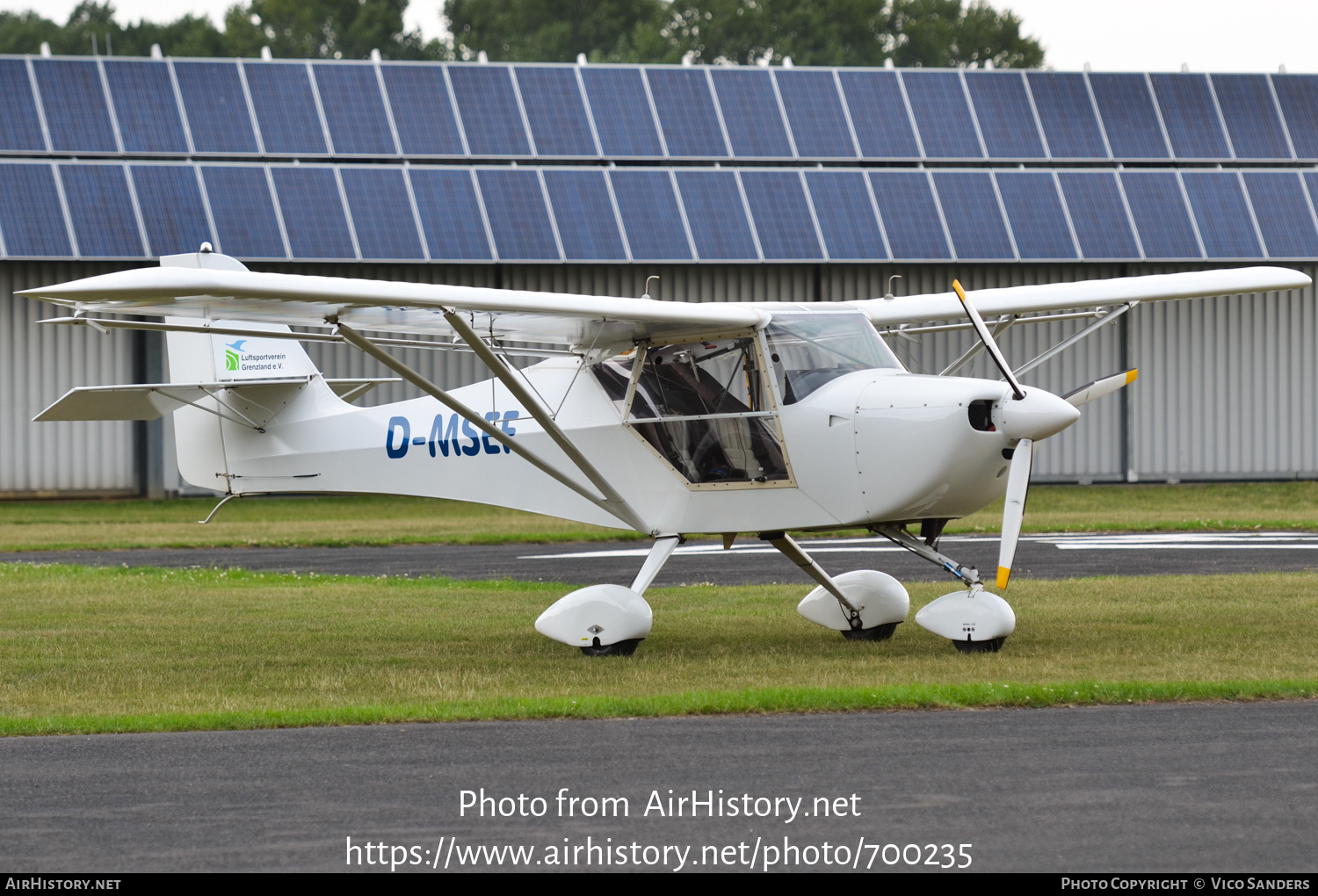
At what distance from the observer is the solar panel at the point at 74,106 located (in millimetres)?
28797

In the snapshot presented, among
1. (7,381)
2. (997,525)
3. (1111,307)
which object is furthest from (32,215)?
(1111,307)

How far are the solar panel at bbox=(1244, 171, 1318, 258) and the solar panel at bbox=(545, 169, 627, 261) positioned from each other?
12657mm

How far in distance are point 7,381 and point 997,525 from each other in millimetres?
18000

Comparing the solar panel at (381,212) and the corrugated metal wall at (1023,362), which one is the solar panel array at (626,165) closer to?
the solar panel at (381,212)

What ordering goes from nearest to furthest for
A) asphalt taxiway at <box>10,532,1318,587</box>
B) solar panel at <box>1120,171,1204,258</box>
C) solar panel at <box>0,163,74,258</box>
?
asphalt taxiway at <box>10,532,1318,587</box> → solar panel at <box>0,163,74,258</box> → solar panel at <box>1120,171,1204,258</box>

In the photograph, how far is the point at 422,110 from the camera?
30078mm

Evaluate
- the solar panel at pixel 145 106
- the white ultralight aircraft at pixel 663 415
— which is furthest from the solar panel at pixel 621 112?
the white ultralight aircraft at pixel 663 415

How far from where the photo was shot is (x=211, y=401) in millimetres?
14477

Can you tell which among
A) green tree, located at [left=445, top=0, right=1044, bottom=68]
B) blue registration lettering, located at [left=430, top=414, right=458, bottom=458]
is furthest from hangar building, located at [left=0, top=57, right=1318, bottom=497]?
green tree, located at [left=445, top=0, right=1044, bottom=68]

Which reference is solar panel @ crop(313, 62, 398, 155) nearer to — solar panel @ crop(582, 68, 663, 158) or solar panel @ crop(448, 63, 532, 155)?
solar panel @ crop(448, 63, 532, 155)

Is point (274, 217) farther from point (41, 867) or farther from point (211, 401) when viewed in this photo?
point (41, 867)

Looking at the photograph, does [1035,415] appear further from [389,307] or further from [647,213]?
[647,213]

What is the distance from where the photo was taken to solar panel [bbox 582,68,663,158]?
1179 inches

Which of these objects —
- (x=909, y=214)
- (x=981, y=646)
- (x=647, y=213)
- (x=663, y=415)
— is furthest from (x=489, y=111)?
(x=981, y=646)
